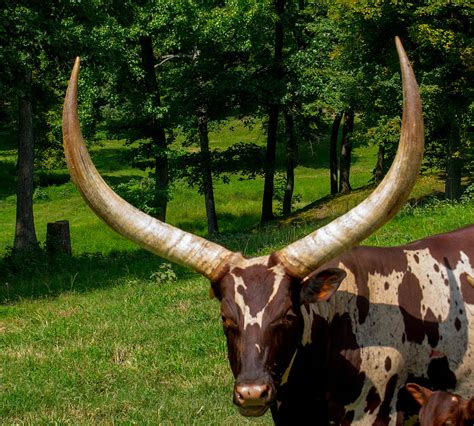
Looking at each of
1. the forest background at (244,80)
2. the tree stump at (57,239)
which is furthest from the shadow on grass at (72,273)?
the forest background at (244,80)

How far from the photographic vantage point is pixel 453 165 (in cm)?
2812

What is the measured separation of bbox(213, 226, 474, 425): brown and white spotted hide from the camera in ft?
16.5

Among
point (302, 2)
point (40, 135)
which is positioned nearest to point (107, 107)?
point (302, 2)

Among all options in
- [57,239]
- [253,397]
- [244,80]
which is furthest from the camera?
[244,80]

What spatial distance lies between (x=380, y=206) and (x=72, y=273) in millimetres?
13967

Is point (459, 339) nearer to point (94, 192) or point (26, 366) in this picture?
point (94, 192)

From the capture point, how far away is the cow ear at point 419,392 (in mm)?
5336

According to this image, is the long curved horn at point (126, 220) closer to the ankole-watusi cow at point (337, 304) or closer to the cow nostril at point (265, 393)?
the ankole-watusi cow at point (337, 304)

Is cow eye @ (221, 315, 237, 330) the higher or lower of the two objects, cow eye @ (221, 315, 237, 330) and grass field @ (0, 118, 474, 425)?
the higher

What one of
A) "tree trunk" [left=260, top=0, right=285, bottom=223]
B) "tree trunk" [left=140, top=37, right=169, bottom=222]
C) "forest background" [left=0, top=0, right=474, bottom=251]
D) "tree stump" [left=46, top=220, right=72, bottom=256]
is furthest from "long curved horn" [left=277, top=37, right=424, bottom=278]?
"tree trunk" [left=260, top=0, right=285, bottom=223]

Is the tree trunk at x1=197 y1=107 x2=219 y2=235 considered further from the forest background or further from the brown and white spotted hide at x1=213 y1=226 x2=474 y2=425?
the brown and white spotted hide at x1=213 y1=226 x2=474 y2=425

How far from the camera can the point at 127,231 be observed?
17.8ft

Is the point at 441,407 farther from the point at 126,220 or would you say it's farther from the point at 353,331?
the point at 126,220

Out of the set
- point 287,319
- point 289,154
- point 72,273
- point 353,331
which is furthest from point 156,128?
point 287,319
